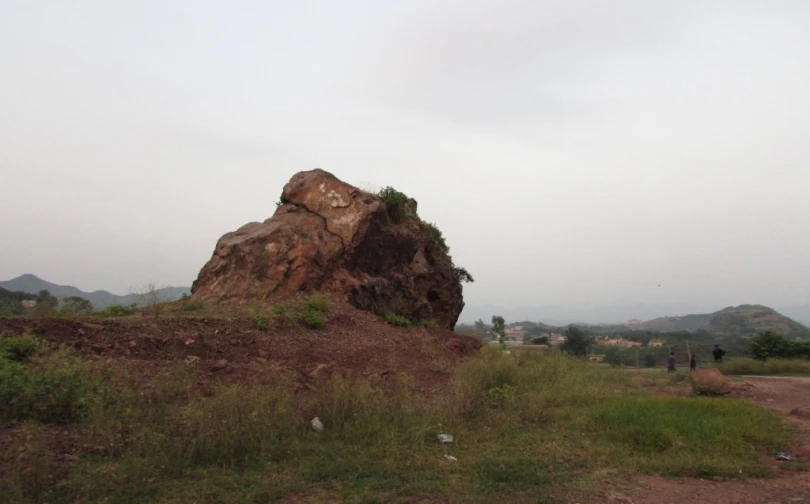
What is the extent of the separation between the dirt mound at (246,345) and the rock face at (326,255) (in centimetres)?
151

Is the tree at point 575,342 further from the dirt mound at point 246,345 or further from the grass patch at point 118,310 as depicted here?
the grass patch at point 118,310

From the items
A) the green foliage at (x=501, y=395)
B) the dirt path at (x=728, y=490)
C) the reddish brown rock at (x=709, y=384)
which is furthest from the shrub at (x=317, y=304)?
the reddish brown rock at (x=709, y=384)

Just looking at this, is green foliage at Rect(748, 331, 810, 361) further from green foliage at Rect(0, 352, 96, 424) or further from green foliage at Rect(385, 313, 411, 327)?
green foliage at Rect(0, 352, 96, 424)

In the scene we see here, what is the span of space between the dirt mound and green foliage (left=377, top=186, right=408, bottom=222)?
16.5 ft

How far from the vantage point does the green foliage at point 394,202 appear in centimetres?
1666

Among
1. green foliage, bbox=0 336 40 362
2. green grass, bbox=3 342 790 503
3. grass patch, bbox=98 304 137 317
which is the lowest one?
green grass, bbox=3 342 790 503

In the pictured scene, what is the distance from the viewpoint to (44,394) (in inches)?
200

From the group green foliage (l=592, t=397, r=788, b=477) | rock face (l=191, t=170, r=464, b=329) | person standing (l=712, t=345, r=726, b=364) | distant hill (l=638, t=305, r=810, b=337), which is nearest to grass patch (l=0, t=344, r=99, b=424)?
green foliage (l=592, t=397, r=788, b=477)

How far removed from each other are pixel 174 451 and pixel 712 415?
7.42m

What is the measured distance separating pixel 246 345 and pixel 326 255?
5118 mm

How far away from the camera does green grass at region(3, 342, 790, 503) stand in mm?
4305

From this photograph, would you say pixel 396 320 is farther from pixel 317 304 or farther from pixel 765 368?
pixel 765 368

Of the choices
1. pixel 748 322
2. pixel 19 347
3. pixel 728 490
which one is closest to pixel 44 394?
pixel 19 347

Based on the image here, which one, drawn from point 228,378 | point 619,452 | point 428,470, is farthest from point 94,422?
point 619,452
